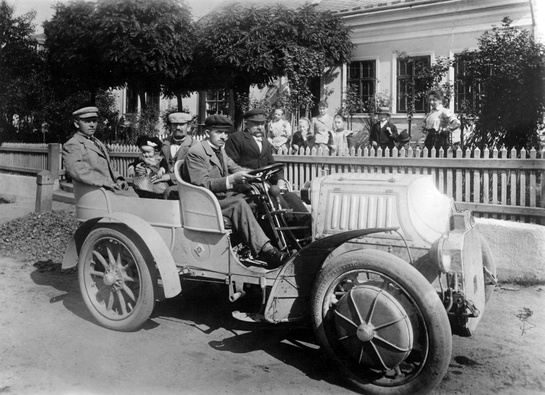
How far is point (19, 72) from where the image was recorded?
17.8m

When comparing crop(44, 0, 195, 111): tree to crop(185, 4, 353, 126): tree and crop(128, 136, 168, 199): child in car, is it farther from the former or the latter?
crop(128, 136, 168, 199): child in car

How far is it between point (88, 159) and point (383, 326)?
3.12 metres

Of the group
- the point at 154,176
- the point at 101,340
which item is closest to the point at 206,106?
the point at 154,176

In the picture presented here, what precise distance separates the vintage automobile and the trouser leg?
0.11 metres

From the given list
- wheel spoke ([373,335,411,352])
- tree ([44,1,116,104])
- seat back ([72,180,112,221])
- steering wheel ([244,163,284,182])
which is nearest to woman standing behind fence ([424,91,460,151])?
steering wheel ([244,163,284,182])

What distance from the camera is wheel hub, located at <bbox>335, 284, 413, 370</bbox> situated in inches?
130

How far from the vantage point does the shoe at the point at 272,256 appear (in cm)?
426

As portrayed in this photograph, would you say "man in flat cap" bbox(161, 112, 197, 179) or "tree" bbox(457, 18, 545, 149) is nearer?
"man in flat cap" bbox(161, 112, 197, 179)

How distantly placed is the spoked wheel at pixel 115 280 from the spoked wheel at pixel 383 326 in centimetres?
155

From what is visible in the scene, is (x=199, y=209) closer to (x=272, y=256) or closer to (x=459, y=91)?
(x=272, y=256)

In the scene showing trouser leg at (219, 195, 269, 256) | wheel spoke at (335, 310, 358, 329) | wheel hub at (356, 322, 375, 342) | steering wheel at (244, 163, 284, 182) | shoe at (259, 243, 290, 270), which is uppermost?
steering wheel at (244, 163, 284, 182)

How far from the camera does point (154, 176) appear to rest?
632 centimetres

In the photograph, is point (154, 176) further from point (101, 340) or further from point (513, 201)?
point (513, 201)

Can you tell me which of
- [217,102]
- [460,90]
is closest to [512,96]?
[460,90]
